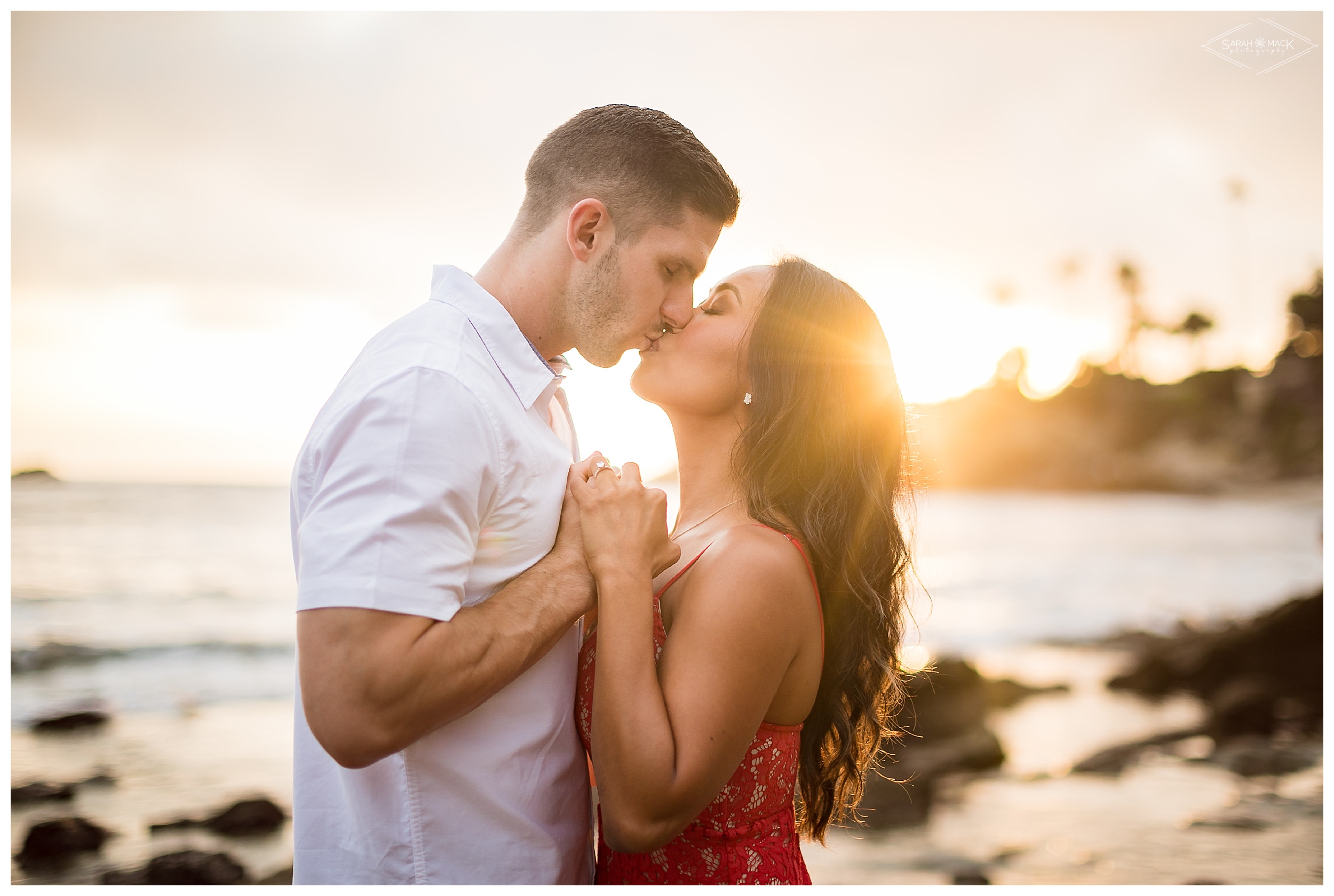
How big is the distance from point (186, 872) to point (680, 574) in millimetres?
7319

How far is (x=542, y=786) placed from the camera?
6.92ft

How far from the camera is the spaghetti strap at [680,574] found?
8.15ft

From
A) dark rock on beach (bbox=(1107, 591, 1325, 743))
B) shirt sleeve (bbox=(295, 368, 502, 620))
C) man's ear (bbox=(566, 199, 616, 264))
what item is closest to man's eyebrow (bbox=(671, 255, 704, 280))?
man's ear (bbox=(566, 199, 616, 264))

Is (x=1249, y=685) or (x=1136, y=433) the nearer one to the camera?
(x=1249, y=685)

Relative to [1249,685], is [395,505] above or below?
above

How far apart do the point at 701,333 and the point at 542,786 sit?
151 centimetres

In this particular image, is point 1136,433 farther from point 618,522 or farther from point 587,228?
point 618,522

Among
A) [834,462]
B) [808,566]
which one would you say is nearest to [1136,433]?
[834,462]

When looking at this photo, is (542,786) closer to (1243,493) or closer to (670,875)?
(670,875)

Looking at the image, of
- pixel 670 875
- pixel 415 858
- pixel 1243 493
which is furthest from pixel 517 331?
pixel 1243 493

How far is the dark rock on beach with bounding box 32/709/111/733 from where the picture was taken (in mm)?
11945

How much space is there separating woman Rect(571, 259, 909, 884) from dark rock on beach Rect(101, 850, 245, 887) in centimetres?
641

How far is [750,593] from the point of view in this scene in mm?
2309

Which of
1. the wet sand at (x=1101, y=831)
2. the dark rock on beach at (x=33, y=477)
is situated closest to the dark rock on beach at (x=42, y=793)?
the wet sand at (x=1101, y=831)
